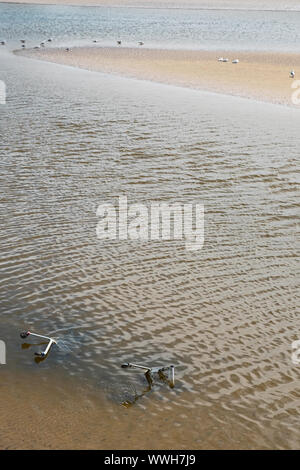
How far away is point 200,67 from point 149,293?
18.8 meters

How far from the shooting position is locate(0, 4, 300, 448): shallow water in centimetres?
559

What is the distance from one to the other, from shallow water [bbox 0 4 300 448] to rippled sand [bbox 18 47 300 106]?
7064mm

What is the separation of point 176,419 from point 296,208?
5.62 metres

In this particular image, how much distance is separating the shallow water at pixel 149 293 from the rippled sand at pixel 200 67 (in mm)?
7064

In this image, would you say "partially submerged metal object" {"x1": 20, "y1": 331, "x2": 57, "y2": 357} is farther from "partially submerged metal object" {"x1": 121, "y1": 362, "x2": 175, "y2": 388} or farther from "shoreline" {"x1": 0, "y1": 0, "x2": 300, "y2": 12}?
"shoreline" {"x1": 0, "y1": 0, "x2": 300, "y2": 12}

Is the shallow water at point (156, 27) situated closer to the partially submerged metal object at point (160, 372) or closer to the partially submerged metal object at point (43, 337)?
the partially submerged metal object at point (43, 337)

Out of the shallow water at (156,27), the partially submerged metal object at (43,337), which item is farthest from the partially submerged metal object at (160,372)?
the shallow water at (156,27)

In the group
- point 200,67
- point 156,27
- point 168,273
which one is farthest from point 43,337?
point 156,27

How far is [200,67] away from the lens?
24.8 meters

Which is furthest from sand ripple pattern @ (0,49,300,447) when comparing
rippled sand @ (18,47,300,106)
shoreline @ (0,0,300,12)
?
shoreline @ (0,0,300,12)

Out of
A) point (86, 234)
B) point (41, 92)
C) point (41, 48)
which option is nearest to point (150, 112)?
point (41, 92)

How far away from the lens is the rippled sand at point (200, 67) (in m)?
21.2

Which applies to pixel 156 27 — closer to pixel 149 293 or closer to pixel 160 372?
pixel 149 293
